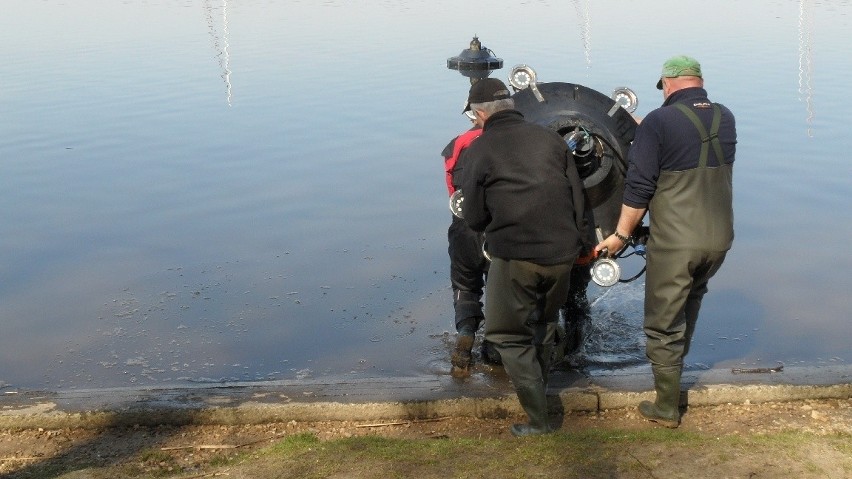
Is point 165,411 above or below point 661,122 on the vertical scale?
below

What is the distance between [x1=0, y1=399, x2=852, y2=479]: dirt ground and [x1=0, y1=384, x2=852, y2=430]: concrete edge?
5 cm

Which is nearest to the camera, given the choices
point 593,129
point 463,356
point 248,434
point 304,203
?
point 248,434

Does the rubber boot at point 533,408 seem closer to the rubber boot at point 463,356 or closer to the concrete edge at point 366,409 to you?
the concrete edge at point 366,409

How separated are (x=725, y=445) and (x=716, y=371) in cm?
162

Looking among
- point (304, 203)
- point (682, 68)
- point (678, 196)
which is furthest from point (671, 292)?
point (304, 203)

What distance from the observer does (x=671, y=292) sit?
5.98m

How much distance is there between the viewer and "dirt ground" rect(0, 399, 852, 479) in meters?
5.86

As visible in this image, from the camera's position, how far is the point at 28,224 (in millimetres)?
13125

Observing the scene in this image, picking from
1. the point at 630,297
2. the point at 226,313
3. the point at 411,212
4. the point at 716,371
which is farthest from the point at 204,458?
the point at 411,212

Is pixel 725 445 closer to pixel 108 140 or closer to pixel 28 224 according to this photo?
pixel 28 224

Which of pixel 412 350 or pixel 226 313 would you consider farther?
pixel 226 313

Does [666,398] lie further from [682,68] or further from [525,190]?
[682,68]

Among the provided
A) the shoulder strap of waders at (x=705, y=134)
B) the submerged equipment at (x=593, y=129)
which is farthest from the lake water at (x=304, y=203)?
the shoulder strap of waders at (x=705, y=134)

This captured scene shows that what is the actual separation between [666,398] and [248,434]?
8.22 ft
